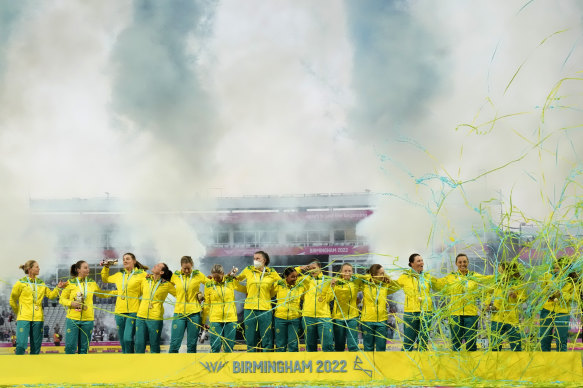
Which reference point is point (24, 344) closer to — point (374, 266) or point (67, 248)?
point (374, 266)

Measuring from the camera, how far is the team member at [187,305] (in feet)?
32.2

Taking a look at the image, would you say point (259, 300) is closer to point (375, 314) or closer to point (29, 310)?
point (375, 314)

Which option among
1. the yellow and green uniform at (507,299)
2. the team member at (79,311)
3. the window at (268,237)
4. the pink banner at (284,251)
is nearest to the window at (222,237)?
the pink banner at (284,251)

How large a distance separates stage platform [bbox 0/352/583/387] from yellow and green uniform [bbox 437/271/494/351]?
0.50 m

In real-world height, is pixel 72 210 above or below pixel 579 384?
above

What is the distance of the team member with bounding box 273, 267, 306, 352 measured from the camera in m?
9.87

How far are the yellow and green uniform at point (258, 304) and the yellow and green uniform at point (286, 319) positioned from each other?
0.42ft

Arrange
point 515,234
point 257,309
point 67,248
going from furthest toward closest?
point 67,248 → point 257,309 → point 515,234

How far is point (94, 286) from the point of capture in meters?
10.4

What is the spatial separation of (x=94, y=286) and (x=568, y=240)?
7.15m

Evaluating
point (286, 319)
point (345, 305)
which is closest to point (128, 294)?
point (286, 319)

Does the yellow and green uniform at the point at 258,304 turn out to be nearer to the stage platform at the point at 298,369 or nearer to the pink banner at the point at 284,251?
the stage platform at the point at 298,369

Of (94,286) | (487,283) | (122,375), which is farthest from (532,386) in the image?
(94,286)

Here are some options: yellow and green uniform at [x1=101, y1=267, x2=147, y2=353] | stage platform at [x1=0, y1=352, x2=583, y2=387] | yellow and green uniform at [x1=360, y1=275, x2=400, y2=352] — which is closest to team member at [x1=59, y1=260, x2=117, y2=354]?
yellow and green uniform at [x1=101, y1=267, x2=147, y2=353]
